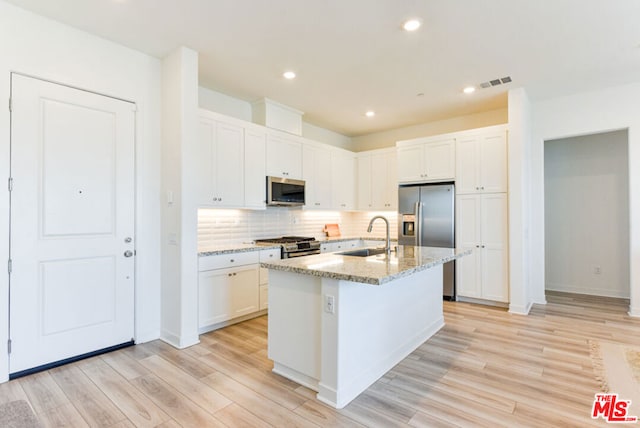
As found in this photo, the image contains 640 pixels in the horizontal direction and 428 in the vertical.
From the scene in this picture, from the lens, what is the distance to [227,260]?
3.65 metres

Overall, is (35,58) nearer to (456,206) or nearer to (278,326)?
(278,326)

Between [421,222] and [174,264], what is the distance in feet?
A: 11.3

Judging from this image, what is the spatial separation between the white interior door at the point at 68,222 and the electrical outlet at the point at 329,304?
210cm

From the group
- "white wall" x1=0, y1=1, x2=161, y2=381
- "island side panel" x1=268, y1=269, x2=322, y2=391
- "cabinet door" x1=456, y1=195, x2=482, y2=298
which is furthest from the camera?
"cabinet door" x1=456, y1=195, x2=482, y2=298

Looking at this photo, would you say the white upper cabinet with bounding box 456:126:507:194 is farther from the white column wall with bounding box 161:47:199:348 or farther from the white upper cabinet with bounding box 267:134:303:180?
the white column wall with bounding box 161:47:199:348

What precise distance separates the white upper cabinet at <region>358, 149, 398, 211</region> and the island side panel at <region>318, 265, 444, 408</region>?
2669mm

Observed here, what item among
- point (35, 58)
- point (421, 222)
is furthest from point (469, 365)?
point (35, 58)

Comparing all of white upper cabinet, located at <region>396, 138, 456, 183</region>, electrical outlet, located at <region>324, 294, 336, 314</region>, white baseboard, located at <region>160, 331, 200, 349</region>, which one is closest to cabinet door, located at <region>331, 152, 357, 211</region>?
white upper cabinet, located at <region>396, 138, 456, 183</region>

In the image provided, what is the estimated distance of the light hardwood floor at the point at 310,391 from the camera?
203 centimetres

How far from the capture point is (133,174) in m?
3.22

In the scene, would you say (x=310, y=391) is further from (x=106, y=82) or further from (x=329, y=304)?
(x=106, y=82)

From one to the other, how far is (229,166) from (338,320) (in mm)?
2505

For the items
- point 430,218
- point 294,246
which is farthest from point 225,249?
point 430,218

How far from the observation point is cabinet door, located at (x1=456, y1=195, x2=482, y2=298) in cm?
465
